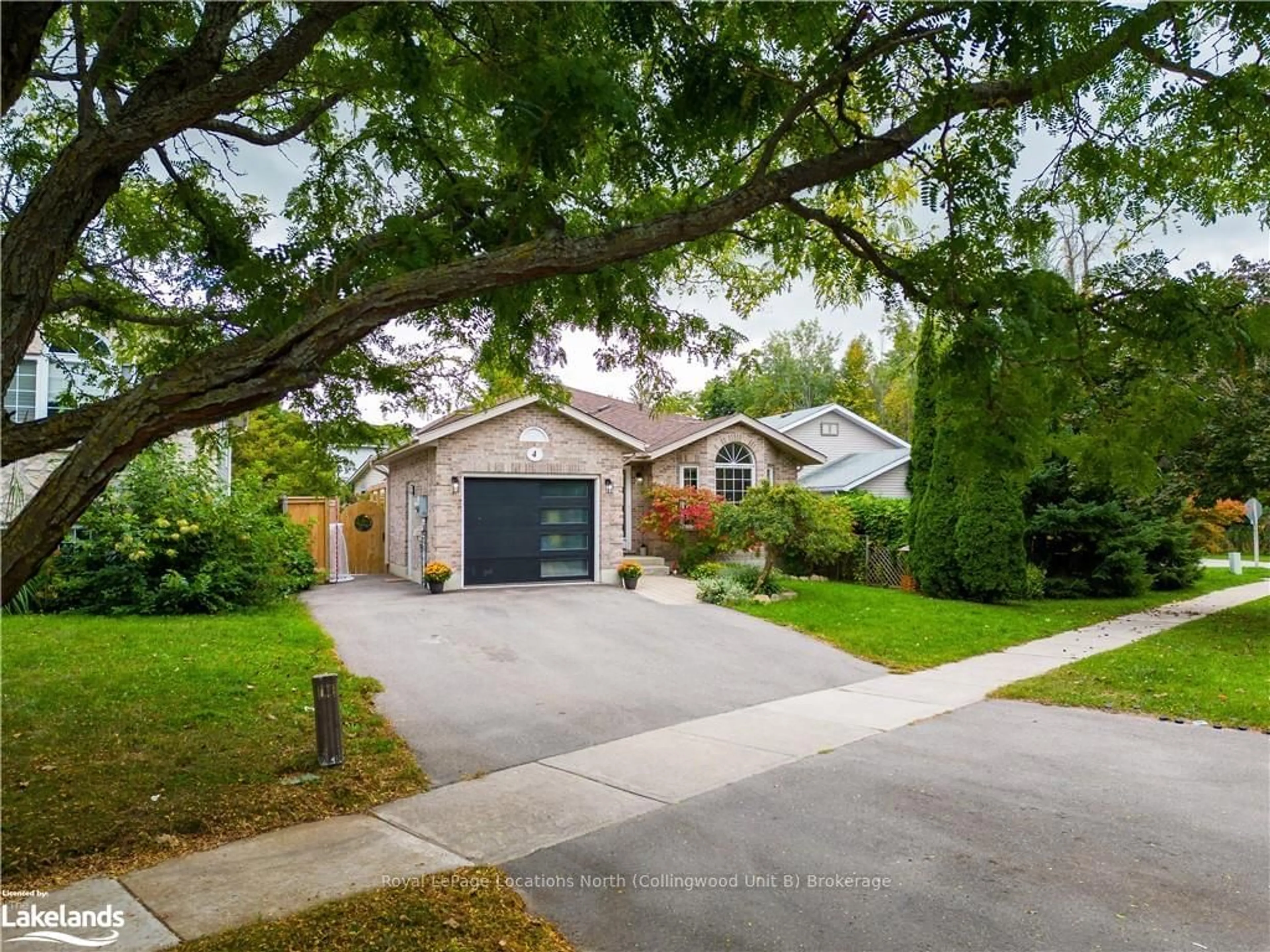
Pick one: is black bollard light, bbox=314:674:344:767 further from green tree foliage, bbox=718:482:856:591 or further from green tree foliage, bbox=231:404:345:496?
green tree foliage, bbox=231:404:345:496

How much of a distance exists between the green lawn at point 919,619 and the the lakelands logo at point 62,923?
8.55 meters

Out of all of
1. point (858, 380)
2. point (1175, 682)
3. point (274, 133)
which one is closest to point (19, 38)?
point (274, 133)

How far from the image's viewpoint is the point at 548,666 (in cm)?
998

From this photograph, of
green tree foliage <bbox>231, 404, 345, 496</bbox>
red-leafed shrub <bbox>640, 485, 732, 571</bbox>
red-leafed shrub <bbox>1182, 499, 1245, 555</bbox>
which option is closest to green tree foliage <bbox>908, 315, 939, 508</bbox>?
red-leafed shrub <bbox>640, 485, 732, 571</bbox>

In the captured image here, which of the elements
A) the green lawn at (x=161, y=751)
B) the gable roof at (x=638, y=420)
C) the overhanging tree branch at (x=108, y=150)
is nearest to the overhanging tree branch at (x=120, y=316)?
the overhanging tree branch at (x=108, y=150)

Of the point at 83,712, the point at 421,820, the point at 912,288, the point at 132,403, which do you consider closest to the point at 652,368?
the point at 912,288

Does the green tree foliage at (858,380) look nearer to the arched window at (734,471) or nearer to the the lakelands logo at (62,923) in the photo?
the arched window at (734,471)

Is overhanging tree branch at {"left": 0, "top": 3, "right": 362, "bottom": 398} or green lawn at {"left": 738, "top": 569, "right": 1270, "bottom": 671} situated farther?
green lawn at {"left": 738, "top": 569, "right": 1270, "bottom": 671}

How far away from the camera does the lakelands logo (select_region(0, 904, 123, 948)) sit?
3.59 meters

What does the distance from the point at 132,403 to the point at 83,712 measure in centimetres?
563

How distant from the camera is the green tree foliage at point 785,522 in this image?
50.0 feet

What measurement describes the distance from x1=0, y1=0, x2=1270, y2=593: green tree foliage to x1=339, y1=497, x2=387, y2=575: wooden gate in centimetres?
1462

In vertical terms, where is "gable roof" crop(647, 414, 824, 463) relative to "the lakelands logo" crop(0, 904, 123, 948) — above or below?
above

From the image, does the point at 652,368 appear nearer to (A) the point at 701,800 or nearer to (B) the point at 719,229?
(B) the point at 719,229
